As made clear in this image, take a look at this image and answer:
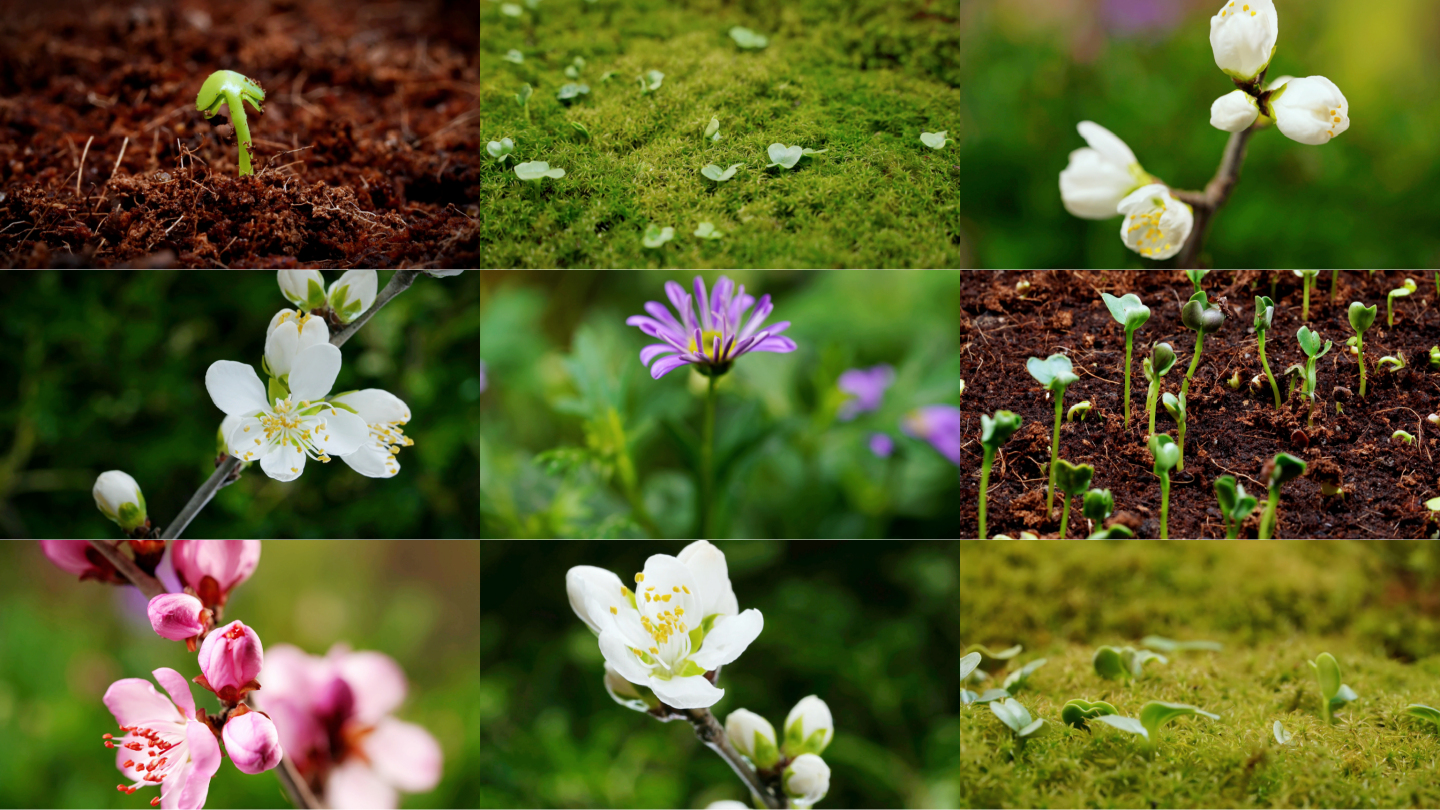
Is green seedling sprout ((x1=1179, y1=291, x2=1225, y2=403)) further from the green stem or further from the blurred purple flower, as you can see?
the blurred purple flower

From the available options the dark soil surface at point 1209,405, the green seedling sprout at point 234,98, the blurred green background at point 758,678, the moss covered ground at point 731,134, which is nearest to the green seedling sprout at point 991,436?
the dark soil surface at point 1209,405

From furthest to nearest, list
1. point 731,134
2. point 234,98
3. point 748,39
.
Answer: point 748,39 < point 731,134 < point 234,98

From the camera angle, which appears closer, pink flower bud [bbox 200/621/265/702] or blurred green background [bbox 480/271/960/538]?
pink flower bud [bbox 200/621/265/702]

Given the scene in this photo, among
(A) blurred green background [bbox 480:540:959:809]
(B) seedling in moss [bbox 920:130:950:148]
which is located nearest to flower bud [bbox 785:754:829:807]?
(A) blurred green background [bbox 480:540:959:809]

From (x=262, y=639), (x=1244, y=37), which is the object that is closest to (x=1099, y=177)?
(x=1244, y=37)

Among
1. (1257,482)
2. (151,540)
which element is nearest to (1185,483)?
(1257,482)

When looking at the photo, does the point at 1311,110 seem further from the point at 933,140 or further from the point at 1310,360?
the point at 933,140
